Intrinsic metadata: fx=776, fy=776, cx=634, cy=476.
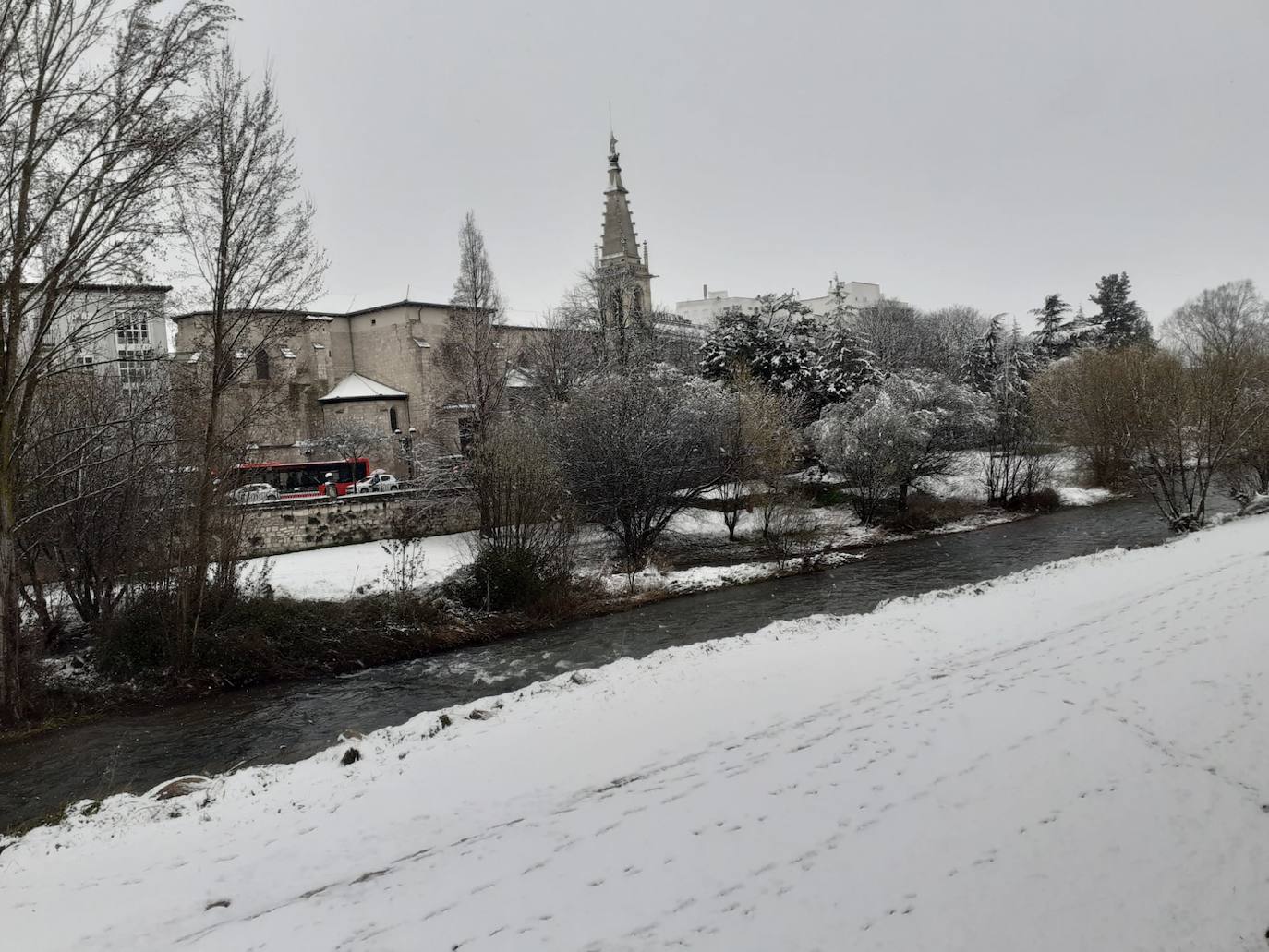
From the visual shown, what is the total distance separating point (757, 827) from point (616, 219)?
43703 mm

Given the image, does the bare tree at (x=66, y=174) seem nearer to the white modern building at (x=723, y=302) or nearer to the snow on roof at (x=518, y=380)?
the snow on roof at (x=518, y=380)

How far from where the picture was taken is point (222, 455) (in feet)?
46.2

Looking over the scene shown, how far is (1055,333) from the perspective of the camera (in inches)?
1964

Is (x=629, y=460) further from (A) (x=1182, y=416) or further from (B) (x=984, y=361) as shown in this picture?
(B) (x=984, y=361)

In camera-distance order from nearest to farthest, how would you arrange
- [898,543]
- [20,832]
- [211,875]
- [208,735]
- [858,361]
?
[211,875]
[20,832]
[208,735]
[898,543]
[858,361]

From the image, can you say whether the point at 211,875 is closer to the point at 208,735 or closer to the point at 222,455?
the point at 208,735

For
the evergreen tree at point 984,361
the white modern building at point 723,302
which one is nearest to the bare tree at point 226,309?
the evergreen tree at point 984,361

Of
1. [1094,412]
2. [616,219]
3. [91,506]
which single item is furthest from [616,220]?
[91,506]

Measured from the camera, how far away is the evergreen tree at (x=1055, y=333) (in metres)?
49.5

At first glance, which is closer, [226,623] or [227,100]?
[227,100]

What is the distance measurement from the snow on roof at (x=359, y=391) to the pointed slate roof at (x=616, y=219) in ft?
47.2

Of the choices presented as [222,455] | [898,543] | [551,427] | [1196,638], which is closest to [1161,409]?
[898,543]

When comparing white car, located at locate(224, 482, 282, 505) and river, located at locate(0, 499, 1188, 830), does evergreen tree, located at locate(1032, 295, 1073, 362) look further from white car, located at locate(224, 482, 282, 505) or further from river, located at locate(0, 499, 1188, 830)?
white car, located at locate(224, 482, 282, 505)

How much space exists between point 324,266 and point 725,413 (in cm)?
1562
